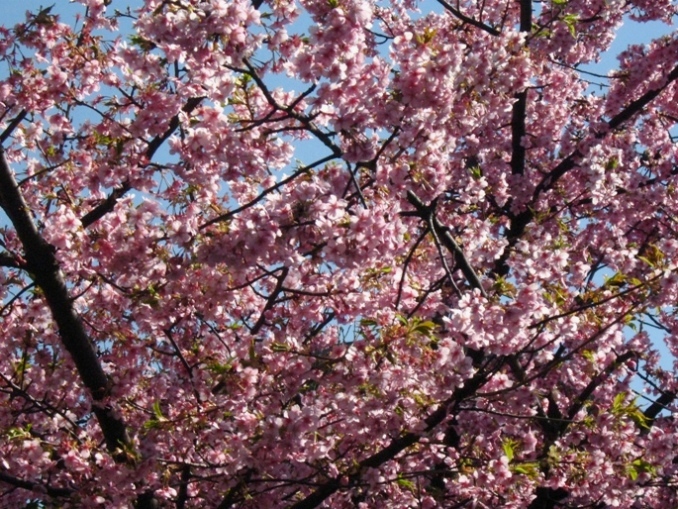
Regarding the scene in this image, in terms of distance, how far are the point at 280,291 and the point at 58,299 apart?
5.85 feet

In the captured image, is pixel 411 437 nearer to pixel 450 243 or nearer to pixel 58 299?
pixel 450 243

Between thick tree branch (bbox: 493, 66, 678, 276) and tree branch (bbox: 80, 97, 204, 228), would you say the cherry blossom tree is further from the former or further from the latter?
thick tree branch (bbox: 493, 66, 678, 276)

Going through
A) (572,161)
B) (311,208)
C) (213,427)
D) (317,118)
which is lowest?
(213,427)

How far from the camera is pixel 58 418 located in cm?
642

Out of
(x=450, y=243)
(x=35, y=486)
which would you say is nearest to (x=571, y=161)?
(x=450, y=243)

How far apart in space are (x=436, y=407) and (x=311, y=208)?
5.89 ft

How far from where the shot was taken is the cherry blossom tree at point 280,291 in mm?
5617

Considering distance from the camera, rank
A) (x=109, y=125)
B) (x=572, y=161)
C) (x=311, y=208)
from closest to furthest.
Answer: (x=311, y=208) < (x=109, y=125) < (x=572, y=161)

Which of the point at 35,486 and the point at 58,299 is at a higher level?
the point at 58,299

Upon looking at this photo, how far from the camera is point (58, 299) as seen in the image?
662 cm

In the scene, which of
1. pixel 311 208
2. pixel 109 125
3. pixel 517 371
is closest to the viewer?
pixel 311 208

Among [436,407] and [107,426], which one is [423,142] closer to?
[436,407]

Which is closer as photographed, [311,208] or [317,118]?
[311,208]

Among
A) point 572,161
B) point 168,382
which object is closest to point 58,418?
point 168,382
